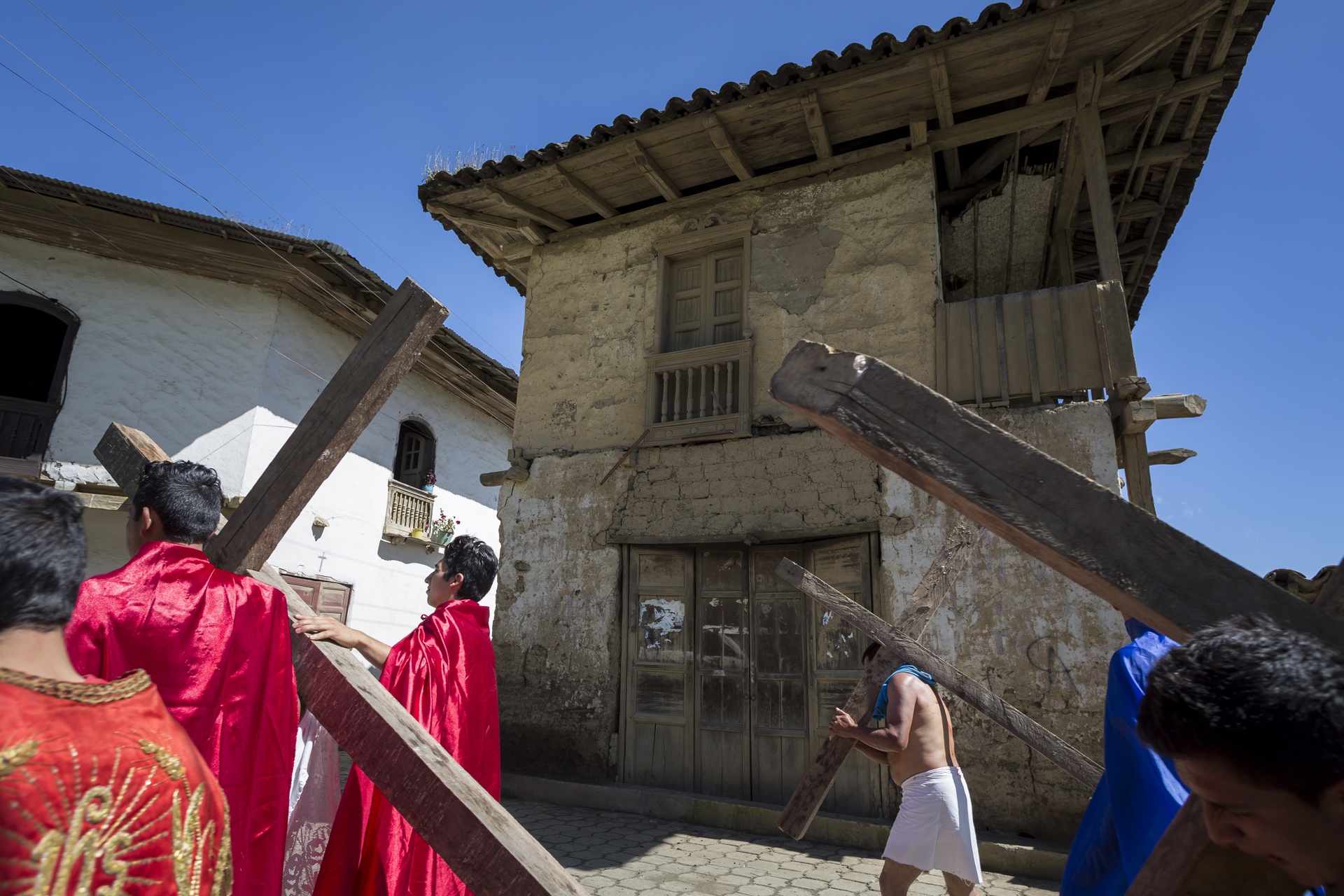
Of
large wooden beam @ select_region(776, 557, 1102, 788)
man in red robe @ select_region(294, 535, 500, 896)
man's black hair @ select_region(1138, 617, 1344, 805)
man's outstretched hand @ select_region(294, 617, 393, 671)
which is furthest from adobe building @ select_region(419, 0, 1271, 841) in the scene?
man's black hair @ select_region(1138, 617, 1344, 805)

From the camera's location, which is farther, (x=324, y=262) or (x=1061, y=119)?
(x=324, y=262)

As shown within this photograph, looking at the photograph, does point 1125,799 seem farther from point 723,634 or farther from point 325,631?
point 723,634

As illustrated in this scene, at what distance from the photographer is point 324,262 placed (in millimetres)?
10836

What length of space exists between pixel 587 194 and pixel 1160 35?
5.22 metres

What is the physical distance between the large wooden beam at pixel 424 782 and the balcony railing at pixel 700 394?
5.13 metres

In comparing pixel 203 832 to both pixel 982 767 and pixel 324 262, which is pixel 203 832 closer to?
pixel 982 767

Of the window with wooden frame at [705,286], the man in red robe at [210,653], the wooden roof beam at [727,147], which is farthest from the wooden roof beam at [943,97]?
the man in red robe at [210,653]

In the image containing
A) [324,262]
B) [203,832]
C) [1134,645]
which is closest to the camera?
[203,832]

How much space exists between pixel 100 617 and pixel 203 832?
973 mm

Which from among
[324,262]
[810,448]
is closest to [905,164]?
[810,448]

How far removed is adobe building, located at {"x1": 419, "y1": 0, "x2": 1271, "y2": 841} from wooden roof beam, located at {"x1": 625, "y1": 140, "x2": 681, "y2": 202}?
0.12 ft

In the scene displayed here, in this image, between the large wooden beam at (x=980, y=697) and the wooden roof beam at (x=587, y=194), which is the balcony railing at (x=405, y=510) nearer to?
the wooden roof beam at (x=587, y=194)

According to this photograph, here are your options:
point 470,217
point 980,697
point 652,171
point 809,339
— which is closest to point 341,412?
point 980,697

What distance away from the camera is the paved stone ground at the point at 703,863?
4273 millimetres
